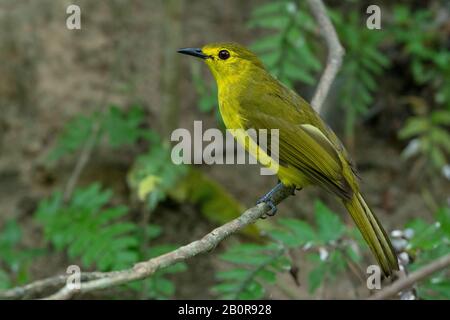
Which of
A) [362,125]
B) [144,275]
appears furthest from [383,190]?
[144,275]

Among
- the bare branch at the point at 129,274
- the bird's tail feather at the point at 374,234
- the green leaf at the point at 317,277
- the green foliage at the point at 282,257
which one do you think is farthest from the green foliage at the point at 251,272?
the bare branch at the point at 129,274

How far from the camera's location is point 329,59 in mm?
3662

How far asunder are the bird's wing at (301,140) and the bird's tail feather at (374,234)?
0.19 feet

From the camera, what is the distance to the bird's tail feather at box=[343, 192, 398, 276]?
9.64ft

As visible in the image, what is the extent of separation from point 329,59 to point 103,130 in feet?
5.63

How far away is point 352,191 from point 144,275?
145 cm

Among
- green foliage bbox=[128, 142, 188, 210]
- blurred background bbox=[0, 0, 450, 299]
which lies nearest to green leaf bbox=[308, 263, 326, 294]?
blurred background bbox=[0, 0, 450, 299]

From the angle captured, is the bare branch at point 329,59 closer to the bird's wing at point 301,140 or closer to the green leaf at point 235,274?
the bird's wing at point 301,140

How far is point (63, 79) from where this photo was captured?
5.38 m

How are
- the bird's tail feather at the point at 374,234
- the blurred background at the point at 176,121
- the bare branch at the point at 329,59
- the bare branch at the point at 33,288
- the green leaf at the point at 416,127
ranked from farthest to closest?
the green leaf at the point at 416,127 → the blurred background at the point at 176,121 → the bare branch at the point at 329,59 → the bird's tail feather at the point at 374,234 → the bare branch at the point at 33,288

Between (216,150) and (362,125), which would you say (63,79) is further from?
(362,125)

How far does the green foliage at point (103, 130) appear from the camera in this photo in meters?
4.64

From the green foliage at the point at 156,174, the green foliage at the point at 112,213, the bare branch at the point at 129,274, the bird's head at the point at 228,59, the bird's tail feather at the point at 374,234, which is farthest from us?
the green foliage at the point at 156,174

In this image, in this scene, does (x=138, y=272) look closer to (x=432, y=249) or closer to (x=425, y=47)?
(x=432, y=249)
